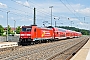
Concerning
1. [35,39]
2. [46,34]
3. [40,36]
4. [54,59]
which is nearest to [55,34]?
[46,34]

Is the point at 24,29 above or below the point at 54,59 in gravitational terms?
above

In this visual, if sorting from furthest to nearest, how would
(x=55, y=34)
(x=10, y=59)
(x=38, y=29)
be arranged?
1. (x=55, y=34)
2. (x=38, y=29)
3. (x=10, y=59)

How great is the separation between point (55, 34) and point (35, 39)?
1684 centimetres

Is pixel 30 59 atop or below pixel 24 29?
below

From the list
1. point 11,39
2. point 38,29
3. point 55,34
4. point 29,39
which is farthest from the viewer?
point 11,39

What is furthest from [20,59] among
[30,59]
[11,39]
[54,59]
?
[11,39]

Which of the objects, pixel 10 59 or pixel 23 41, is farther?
pixel 23 41

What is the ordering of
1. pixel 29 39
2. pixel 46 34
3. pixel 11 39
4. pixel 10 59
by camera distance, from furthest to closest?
pixel 11 39 < pixel 46 34 < pixel 29 39 < pixel 10 59

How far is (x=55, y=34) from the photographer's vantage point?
52562mm

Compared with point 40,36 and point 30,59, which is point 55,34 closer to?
point 40,36

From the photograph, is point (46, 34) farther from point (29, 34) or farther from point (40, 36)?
point (29, 34)

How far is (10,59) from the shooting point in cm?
1741

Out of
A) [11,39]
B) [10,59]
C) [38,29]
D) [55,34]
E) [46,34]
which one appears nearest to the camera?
[10,59]

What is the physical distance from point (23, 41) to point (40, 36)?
519cm
